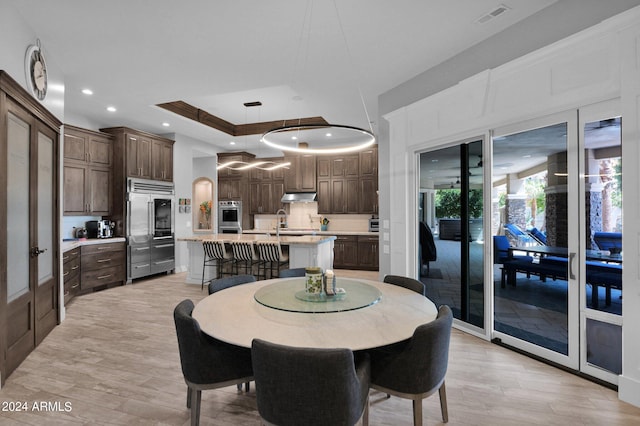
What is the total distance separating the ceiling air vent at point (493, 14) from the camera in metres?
2.71

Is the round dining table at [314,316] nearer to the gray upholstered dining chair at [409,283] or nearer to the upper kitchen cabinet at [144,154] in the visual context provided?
the gray upholstered dining chair at [409,283]

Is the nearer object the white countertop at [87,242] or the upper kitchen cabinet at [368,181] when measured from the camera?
the white countertop at [87,242]

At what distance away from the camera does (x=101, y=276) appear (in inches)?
211

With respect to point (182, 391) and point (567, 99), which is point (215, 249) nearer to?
point (182, 391)

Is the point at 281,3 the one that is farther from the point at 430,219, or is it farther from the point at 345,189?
the point at 345,189

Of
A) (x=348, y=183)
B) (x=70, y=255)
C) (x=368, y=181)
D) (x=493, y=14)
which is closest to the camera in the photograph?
(x=493, y=14)

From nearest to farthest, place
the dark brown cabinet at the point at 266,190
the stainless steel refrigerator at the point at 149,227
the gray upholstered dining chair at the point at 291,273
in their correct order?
the gray upholstered dining chair at the point at 291,273 → the stainless steel refrigerator at the point at 149,227 → the dark brown cabinet at the point at 266,190

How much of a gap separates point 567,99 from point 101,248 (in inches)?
252

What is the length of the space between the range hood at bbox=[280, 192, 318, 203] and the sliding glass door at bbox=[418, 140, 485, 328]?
4006mm

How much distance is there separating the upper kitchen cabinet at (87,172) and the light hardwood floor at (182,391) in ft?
8.88

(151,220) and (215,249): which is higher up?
(151,220)

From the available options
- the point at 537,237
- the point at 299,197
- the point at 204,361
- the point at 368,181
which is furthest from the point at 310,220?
the point at 204,361

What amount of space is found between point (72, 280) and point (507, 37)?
619 cm

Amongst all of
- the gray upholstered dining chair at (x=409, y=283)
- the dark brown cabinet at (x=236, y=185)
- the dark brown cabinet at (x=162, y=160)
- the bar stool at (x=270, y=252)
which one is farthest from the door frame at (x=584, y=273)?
the dark brown cabinet at (x=236, y=185)
